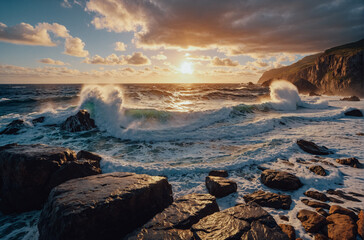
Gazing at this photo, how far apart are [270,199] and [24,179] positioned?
21.1 feet

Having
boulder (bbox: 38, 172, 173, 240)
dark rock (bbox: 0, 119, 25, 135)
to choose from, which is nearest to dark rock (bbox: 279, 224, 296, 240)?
boulder (bbox: 38, 172, 173, 240)

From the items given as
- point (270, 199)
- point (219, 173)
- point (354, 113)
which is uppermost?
point (354, 113)

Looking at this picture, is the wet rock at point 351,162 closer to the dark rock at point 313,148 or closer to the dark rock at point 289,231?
the dark rock at point 313,148

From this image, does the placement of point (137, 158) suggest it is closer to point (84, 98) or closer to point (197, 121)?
point (197, 121)

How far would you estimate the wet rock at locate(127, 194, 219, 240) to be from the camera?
2.71 meters

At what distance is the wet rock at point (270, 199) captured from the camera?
406 cm

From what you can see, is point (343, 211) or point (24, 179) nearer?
point (343, 211)

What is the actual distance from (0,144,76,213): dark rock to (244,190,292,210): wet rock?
5.55 meters

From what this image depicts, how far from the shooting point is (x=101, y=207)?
2.81 m

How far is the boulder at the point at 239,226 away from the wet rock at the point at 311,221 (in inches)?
41.6

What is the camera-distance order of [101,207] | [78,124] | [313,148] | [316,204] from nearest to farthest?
[101,207] → [316,204] → [313,148] → [78,124]

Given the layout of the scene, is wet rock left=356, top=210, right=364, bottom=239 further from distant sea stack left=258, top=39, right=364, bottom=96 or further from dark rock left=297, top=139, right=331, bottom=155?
distant sea stack left=258, top=39, right=364, bottom=96

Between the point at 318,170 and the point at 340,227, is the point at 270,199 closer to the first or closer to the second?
the point at 340,227

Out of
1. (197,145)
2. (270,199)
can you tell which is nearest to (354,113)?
(197,145)
